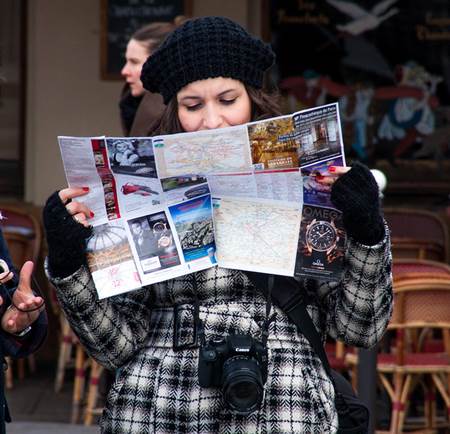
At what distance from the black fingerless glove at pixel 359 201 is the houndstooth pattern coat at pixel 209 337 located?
50 mm

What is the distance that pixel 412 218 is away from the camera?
279 inches

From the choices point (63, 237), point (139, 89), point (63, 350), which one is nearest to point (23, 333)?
point (63, 237)

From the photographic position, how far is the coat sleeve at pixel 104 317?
2641 millimetres

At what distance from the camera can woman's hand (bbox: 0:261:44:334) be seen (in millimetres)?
2725

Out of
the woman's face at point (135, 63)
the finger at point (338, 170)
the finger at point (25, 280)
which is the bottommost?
the finger at point (25, 280)

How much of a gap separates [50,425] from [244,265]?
375cm

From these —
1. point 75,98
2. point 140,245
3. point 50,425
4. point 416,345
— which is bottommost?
point 50,425

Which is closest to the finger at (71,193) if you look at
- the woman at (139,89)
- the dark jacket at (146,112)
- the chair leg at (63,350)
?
the dark jacket at (146,112)

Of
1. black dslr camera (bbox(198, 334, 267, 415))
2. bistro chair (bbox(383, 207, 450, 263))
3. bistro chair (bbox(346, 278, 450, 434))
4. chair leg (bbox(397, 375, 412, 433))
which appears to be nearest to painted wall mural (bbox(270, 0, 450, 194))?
bistro chair (bbox(383, 207, 450, 263))

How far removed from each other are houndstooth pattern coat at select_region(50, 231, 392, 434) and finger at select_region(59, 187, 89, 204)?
0.18 meters

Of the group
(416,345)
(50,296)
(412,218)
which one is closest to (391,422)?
(416,345)

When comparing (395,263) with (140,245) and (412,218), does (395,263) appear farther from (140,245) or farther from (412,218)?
(140,245)

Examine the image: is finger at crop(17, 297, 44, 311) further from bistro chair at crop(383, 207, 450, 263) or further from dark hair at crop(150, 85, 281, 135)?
bistro chair at crop(383, 207, 450, 263)

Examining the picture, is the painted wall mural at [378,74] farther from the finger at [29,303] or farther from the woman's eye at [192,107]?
the finger at [29,303]
